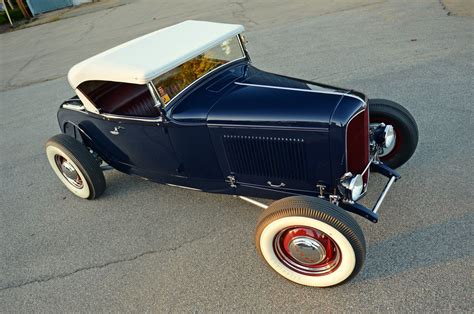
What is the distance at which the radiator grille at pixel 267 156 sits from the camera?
271 cm

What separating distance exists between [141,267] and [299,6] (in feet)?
30.0

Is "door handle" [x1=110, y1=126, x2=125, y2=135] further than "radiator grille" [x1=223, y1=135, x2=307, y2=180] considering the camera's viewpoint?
Yes

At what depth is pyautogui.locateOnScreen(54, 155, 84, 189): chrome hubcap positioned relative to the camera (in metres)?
3.82

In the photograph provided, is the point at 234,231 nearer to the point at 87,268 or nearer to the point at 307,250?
the point at 307,250

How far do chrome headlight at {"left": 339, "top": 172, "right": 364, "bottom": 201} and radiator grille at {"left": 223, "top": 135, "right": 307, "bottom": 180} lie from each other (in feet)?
1.01

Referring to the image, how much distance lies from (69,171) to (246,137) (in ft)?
7.09

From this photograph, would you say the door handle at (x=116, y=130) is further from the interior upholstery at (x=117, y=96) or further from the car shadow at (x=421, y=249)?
the car shadow at (x=421, y=249)

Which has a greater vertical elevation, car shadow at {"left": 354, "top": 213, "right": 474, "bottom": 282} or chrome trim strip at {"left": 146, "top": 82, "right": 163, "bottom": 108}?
chrome trim strip at {"left": 146, "top": 82, "right": 163, "bottom": 108}

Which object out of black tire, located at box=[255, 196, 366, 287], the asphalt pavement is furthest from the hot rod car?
the asphalt pavement

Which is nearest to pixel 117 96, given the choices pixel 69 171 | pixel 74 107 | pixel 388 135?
pixel 74 107

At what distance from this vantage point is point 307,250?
249 cm

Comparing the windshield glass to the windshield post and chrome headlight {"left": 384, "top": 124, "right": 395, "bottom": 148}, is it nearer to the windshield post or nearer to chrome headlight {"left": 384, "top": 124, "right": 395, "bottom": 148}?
the windshield post

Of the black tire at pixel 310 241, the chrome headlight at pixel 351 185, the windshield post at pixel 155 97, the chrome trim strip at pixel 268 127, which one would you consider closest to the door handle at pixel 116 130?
the windshield post at pixel 155 97

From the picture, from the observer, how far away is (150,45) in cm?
325
